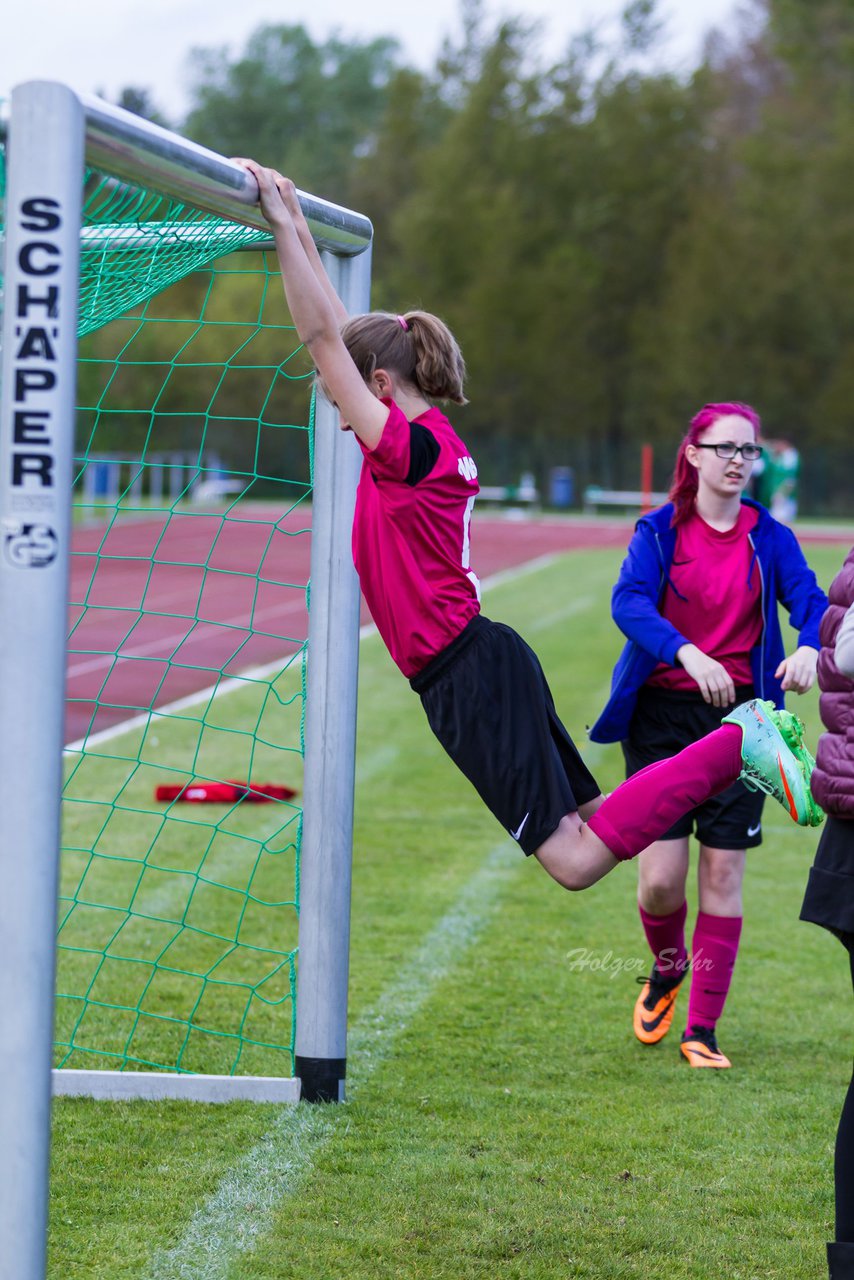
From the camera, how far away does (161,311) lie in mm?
51125

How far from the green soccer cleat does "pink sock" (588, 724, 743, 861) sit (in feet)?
0.12

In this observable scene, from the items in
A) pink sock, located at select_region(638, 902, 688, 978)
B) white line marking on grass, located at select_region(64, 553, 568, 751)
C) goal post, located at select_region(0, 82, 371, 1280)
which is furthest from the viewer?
white line marking on grass, located at select_region(64, 553, 568, 751)

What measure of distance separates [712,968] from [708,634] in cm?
97

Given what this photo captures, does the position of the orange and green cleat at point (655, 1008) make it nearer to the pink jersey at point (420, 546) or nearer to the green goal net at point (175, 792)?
the green goal net at point (175, 792)

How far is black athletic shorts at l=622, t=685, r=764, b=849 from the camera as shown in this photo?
4.46 metres

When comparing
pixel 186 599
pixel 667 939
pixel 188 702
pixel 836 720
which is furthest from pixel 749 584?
pixel 186 599

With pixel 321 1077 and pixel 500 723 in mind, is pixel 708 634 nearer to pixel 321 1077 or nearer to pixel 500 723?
pixel 500 723

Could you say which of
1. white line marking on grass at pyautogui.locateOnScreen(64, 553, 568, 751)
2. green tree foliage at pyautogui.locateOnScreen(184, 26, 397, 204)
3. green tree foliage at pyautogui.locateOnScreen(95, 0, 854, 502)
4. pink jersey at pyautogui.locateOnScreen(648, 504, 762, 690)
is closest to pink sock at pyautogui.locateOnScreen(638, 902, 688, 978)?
pink jersey at pyautogui.locateOnScreen(648, 504, 762, 690)

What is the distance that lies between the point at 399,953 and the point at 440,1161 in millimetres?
1812

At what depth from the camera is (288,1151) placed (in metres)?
3.74

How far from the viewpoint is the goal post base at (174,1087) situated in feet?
13.4

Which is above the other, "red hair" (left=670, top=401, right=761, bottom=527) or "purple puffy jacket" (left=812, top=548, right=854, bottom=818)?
"red hair" (left=670, top=401, right=761, bottom=527)

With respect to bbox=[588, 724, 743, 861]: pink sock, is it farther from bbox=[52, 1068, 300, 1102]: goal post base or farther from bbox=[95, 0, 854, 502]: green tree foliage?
bbox=[95, 0, 854, 502]: green tree foliage

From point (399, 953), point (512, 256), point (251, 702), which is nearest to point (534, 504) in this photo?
point (512, 256)
